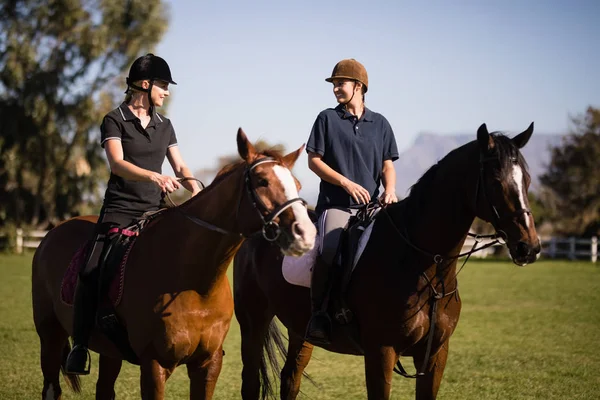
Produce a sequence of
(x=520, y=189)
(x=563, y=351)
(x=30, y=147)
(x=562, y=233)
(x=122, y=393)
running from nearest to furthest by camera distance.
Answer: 1. (x=520, y=189)
2. (x=122, y=393)
3. (x=563, y=351)
4. (x=30, y=147)
5. (x=562, y=233)

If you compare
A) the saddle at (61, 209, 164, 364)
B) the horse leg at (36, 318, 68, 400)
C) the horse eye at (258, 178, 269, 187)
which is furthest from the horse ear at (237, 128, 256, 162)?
the horse leg at (36, 318, 68, 400)

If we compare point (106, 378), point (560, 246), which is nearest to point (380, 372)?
point (106, 378)

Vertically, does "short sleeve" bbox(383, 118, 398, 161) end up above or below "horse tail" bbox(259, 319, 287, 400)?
above

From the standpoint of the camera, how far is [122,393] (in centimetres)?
847

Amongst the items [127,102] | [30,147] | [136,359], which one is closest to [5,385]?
[136,359]

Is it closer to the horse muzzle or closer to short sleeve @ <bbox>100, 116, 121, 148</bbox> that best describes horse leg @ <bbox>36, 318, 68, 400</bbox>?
short sleeve @ <bbox>100, 116, 121, 148</bbox>

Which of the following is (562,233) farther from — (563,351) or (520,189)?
(520,189)

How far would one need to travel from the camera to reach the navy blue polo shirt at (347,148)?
20.5 ft

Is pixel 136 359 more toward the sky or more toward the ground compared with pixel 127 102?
more toward the ground

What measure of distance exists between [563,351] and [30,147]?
2940 cm

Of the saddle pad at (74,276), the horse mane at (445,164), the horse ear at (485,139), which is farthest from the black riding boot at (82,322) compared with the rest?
the horse ear at (485,139)

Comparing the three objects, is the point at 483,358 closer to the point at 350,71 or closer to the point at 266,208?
the point at 350,71

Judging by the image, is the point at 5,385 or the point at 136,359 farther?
the point at 5,385

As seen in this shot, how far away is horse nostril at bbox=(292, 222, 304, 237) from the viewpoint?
4.36 metres
